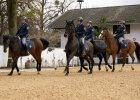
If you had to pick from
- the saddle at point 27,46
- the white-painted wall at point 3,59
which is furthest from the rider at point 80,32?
the white-painted wall at point 3,59

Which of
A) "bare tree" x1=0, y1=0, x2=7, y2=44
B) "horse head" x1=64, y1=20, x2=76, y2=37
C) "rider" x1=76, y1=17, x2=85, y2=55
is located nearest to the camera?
"horse head" x1=64, y1=20, x2=76, y2=37

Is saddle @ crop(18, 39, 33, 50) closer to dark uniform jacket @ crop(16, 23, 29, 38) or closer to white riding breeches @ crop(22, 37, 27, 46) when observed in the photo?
white riding breeches @ crop(22, 37, 27, 46)

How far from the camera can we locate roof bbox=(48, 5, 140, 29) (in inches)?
1504

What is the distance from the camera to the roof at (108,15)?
38.2 m

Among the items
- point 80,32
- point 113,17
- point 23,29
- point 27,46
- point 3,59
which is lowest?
point 3,59

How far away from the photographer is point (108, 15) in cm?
4062

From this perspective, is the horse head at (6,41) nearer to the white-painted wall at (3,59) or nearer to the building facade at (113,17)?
the white-painted wall at (3,59)

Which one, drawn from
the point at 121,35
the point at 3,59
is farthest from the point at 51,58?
the point at 121,35

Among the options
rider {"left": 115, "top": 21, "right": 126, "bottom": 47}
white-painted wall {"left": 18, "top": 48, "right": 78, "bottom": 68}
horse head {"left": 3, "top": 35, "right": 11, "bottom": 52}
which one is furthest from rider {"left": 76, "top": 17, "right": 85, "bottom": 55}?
white-painted wall {"left": 18, "top": 48, "right": 78, "bottom": 68}

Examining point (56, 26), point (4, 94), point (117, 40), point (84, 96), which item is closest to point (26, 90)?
point (4, 94)

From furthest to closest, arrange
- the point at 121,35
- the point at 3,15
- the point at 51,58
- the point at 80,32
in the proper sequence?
1. the point at 3,15
2. the point at 51,58
3. the point at 121,35
4. the point at 80,32

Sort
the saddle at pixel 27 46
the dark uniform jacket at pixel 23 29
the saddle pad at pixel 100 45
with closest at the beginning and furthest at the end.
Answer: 1. the dark uniform jacket at pixel 23 29
2. the saddle at pixel 27 46
3. the saddle pad at pixel 100 45

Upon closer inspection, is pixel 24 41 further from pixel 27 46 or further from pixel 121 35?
pixel 121 35

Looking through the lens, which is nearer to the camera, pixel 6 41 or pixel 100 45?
pixel 6 41
